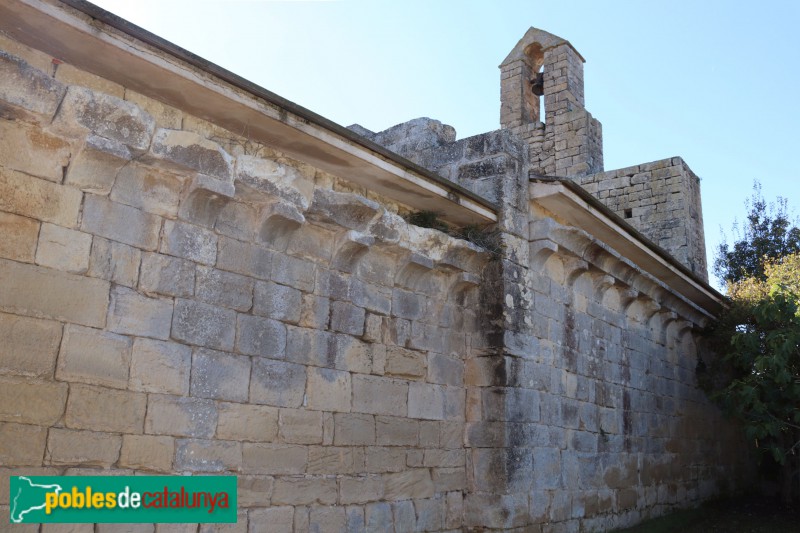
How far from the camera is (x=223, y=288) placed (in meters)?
4.32

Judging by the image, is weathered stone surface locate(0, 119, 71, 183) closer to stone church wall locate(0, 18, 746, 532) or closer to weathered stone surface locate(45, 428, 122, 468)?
stone church wall locate(0, 18, 746, 532)

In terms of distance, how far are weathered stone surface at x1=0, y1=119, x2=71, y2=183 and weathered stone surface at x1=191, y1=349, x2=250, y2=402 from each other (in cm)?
125

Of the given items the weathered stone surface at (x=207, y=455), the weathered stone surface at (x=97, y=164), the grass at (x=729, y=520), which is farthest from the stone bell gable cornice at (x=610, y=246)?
the weathered stone surface at (x=97, y=164)

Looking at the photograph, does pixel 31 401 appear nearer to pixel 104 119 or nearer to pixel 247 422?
pixel 247 422

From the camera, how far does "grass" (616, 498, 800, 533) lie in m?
8.09

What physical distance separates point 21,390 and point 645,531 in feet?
21.4

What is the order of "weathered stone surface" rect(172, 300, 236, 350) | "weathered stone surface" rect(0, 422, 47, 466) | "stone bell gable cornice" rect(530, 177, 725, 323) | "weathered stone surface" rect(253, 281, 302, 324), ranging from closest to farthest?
"weathered stone surface" rect(0, 422, 47, 466), "weathered stone surface" rect(172, 300, 236, 350), "weathered stone surface" rect(253, 281, 302, 324), "stone bell gable cornice" rect(530, 177, 725, 323)

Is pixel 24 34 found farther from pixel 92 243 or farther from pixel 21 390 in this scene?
pixel 21 390

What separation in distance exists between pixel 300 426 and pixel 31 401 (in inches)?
67.2

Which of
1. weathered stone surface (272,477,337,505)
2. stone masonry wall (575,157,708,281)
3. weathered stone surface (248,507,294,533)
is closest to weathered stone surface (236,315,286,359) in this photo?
weathered stone surface (272,477,337,505)

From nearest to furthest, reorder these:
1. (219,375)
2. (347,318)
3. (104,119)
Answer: (104,119)
(219,375)
(347,318)

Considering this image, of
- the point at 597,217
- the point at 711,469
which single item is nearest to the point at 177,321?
the point at 597,217

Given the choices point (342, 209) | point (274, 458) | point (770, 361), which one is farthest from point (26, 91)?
point (770, 361)

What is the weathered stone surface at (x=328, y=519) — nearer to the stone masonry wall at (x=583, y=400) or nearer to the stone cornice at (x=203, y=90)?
the stone masonry wall at (x=583, y=400)
